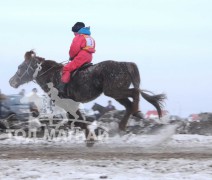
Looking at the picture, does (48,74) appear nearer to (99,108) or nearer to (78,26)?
(78,26)

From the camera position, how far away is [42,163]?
824 cm

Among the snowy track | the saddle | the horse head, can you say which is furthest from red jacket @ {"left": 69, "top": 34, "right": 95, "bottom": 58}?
the snowy track

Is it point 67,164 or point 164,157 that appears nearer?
point 67,164

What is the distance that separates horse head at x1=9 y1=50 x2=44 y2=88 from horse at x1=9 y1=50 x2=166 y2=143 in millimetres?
217

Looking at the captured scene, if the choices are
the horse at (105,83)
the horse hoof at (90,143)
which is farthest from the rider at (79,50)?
the horse hoof at (90,143)

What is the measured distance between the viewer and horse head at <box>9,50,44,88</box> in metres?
13.8

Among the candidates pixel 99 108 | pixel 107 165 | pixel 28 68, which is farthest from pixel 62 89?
pixel 99 108

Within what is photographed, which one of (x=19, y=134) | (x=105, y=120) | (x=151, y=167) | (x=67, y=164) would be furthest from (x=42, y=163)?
(x=105, y=120)

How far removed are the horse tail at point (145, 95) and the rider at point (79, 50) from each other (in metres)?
1.09

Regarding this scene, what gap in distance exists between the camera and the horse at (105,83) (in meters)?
12.6

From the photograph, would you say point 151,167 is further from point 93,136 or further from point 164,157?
point 93,136

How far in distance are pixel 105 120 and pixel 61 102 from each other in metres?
6.01

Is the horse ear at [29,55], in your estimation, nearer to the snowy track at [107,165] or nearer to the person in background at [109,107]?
the snowy track at [107,165]

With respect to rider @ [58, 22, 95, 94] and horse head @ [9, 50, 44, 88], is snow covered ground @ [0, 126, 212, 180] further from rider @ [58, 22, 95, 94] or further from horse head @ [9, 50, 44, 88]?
horse head @ [9, 50, 44, 88]
